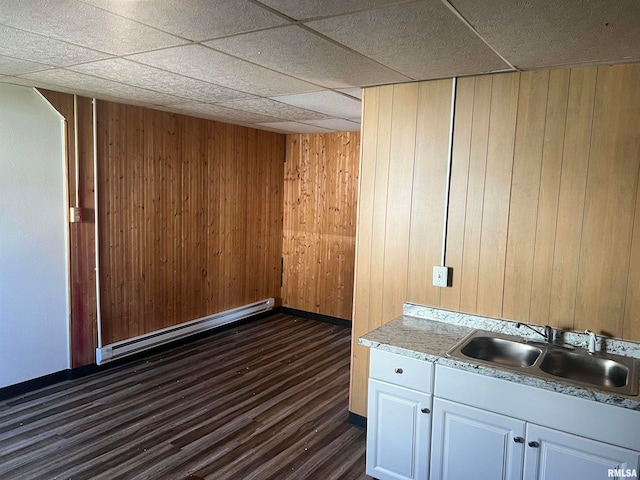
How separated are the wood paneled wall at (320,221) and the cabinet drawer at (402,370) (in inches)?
122

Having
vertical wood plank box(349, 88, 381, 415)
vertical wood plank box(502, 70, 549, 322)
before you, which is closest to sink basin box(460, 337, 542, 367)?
vertical wood plank box(502, 70, 549, 322)

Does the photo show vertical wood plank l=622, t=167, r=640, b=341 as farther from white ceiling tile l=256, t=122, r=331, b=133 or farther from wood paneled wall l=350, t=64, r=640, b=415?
white ceiling tile l=256, t=122, r=331, b=133

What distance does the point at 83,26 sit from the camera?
6.59ft

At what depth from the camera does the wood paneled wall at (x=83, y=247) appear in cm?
383

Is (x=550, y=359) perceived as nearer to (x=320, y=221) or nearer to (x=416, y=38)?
(x=416, y=38)

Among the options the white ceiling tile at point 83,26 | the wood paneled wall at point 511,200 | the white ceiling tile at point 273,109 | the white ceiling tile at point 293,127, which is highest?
the white ceiling tile at point 293,127

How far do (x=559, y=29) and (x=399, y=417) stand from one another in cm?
201

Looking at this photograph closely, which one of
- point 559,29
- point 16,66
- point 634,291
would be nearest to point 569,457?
point 634,291

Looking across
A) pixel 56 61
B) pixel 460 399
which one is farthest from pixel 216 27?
pixel 460 399

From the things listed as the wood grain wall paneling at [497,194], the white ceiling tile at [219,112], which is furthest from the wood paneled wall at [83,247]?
the wood grain wall paneling at [497,194]

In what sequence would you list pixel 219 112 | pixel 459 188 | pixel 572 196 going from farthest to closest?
pixel 219 112
pixel 459 188
pixel 572 196

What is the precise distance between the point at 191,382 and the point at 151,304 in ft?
3.33

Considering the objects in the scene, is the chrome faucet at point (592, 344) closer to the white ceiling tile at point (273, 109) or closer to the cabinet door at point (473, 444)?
the cabinet door at point (473, 444)

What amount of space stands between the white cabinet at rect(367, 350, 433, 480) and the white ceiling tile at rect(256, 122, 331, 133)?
3160 mm
